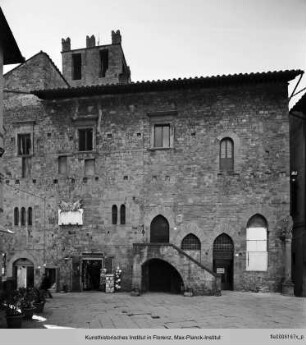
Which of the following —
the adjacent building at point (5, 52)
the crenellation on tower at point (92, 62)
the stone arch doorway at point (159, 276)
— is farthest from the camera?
the crenellation on tower at point (92, 62)

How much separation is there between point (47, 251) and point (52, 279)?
3.61 ft

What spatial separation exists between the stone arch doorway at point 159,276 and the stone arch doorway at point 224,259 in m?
1.54

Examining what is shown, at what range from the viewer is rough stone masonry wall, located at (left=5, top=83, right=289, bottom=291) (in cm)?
1336

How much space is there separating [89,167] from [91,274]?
168 inches

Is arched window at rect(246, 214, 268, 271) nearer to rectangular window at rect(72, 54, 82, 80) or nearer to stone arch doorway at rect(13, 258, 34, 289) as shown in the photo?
stone arch doorway at rect(13, 258, 34, 289)

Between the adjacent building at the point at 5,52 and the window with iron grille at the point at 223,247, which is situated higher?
the adjacent building at the point at 5,52

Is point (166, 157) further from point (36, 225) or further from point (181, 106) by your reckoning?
point (36, 225)

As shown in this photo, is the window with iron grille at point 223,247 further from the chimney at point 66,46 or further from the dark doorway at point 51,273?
the chimney at point 66,46

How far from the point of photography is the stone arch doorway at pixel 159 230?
45.5 ft

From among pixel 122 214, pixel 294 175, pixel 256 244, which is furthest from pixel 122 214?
pixel 294 175

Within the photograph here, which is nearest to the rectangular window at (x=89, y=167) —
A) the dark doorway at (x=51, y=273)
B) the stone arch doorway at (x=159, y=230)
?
the stone arch doorway at (x=159, y=230)

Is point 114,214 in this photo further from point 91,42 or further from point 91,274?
point 91,42

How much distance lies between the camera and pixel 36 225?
14.8 metres

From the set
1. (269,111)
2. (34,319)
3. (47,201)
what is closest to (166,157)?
(269,111)
